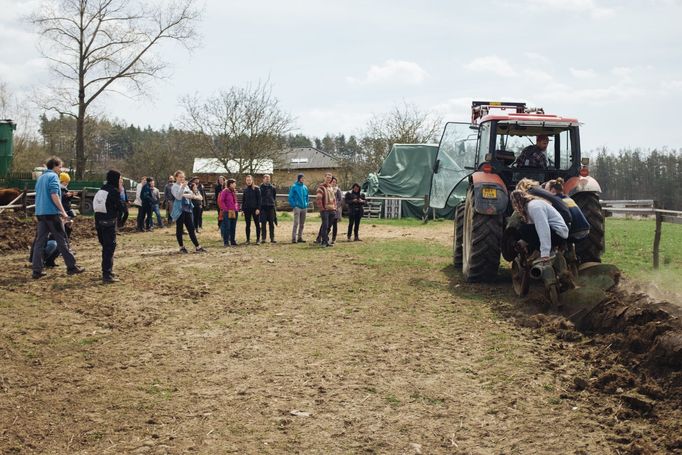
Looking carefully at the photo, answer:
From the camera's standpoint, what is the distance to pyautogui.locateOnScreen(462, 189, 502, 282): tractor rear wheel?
29.9ft

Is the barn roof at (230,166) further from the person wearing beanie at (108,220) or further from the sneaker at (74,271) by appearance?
the person wearing beanie at (108,220)

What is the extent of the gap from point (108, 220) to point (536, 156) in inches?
259

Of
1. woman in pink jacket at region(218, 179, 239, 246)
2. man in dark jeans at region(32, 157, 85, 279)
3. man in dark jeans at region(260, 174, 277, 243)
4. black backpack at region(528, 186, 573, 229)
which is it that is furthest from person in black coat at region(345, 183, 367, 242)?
black backpack at region(528, 186, 573, 229)

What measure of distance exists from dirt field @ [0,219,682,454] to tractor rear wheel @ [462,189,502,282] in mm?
229

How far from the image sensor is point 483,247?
361 inches

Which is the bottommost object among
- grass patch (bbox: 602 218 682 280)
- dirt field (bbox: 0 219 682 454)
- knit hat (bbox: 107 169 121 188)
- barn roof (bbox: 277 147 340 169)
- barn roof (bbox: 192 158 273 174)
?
dirt field (bbox: 0 219 682 454)

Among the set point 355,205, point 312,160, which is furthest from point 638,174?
point 355,205

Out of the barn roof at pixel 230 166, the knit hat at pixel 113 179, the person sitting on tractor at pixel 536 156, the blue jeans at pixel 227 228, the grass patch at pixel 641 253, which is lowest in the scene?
the grass patch at pixel 641 253

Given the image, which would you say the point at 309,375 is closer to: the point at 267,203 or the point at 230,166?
the point at 267,203

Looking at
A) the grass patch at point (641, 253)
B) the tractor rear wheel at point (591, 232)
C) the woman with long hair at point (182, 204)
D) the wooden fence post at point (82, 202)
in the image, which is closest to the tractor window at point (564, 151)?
the tractor rear wheel at point (591, 232)

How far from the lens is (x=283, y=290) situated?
31.0ft

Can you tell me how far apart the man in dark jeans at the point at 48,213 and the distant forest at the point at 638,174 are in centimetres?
5028

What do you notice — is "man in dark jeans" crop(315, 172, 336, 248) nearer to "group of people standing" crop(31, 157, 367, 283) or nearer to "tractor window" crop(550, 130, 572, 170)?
"group of people standing" crop(31, 157, 367, 283)

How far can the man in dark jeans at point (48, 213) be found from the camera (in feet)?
31.2
